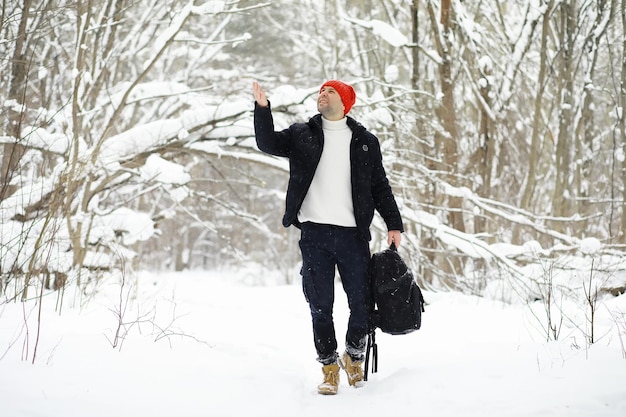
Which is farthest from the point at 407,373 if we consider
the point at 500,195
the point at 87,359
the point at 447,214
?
the point at 500,195

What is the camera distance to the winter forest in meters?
4.61

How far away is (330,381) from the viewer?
2543mm

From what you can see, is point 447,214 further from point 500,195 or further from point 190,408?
point 190,408

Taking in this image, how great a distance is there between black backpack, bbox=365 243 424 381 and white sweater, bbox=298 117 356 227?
0.26 metres

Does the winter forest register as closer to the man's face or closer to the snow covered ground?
the snow covered ground

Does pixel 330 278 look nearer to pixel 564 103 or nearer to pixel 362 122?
pixel 362 122

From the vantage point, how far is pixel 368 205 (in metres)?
2.66

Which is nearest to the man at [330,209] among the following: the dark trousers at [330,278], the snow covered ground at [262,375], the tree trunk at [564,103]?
the dark trousers at [330,278]

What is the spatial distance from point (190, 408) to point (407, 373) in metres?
1.11

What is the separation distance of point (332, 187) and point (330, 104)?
1.41ft

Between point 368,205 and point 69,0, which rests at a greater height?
point 69,0

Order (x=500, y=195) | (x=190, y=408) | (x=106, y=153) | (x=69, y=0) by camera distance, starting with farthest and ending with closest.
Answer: (x=500, y=195) → (x=106, y=153) → (x=69, y=0) → (x=190, y=408)

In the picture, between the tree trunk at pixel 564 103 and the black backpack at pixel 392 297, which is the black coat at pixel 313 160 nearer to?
the black backpack at pixel 392 297

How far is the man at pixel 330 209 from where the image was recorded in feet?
8.55
